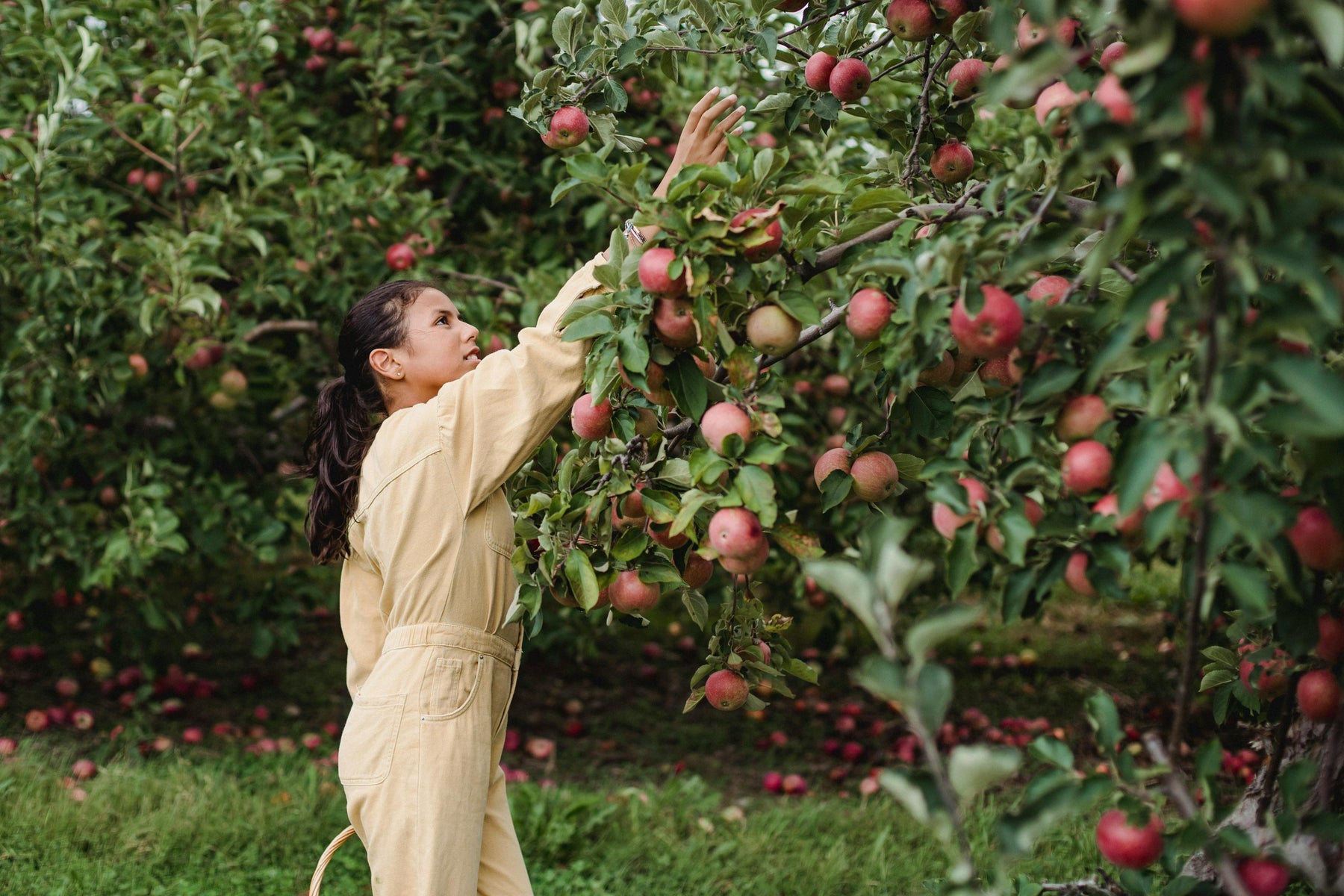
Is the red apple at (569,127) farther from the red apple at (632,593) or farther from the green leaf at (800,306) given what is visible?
the red apple at (632,593)

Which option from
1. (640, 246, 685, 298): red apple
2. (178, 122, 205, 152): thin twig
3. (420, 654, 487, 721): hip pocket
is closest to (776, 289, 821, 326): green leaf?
(640, 246, 685, 298): red apple

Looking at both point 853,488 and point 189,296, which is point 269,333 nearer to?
point 189,296

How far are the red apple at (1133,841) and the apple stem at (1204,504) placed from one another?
3.7 inches

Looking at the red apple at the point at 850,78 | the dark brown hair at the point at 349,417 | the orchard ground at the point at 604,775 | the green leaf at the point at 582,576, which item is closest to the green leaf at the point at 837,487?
the green leaf at the point at 582,576

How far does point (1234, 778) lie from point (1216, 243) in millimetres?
3223

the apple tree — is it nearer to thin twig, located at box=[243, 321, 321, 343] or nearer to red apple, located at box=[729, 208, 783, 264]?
red apple, located at box=[729, 208, 783, 264]

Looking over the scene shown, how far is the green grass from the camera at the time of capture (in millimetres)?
2842

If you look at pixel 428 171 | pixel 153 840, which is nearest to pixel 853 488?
pixel 153 840

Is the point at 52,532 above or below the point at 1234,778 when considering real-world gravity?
above

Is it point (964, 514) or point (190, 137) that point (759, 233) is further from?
point (190, 137)

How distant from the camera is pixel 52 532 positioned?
3395 millimetres

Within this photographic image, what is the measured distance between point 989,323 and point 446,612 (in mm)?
1033

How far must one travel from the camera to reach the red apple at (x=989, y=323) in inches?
45.9

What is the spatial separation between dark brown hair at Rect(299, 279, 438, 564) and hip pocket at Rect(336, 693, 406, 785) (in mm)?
383
